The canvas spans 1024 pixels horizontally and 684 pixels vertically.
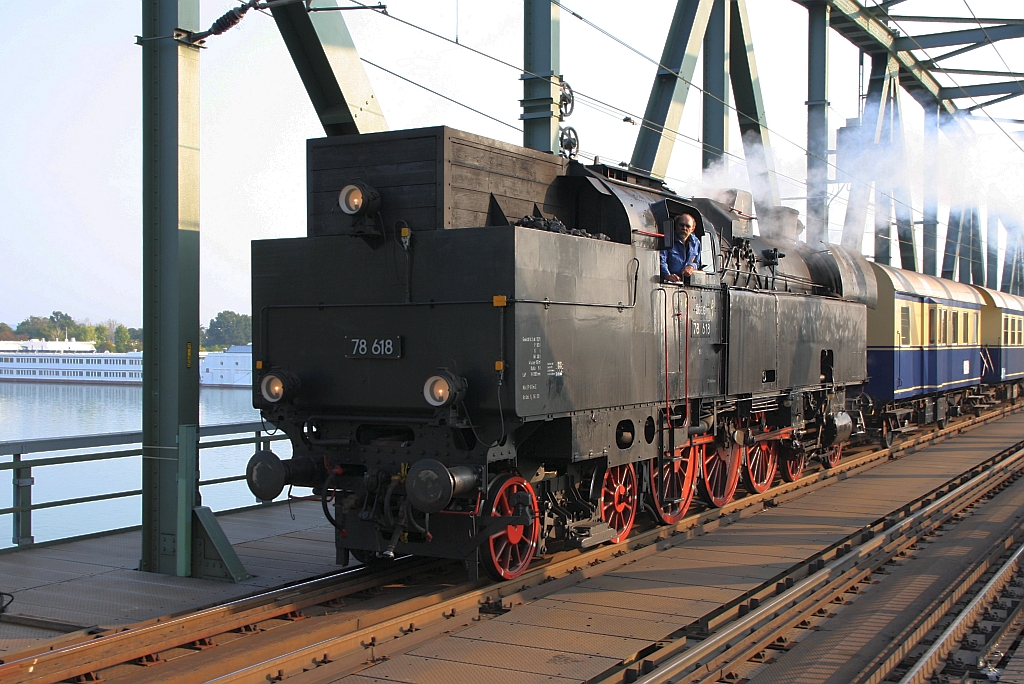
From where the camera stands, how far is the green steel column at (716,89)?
1692 centimetres

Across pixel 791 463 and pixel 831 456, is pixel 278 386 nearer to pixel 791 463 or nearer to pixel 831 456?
pixel 791 463

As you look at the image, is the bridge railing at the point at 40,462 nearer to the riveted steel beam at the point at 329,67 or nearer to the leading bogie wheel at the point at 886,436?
the riveted steel beam at the point at 329,67

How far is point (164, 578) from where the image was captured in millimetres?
7137

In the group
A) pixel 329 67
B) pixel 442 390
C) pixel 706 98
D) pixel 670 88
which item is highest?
pixel 706 98

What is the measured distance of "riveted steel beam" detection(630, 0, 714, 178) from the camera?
1472 cm

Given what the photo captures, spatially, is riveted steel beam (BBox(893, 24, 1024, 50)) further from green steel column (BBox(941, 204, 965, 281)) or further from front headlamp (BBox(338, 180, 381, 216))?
front headlamp (BBox(338, 180, 381, 216))

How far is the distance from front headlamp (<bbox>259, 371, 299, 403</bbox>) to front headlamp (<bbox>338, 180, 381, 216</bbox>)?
1.37 m

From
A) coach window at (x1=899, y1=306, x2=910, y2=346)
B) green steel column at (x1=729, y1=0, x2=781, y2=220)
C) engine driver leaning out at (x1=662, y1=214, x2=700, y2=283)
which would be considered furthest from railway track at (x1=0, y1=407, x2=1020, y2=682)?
green steel column at (x1=729, y1=0, x2=781, y2=220)

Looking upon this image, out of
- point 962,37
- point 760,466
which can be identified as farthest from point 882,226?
point 760,466

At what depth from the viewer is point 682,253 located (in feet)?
28.4

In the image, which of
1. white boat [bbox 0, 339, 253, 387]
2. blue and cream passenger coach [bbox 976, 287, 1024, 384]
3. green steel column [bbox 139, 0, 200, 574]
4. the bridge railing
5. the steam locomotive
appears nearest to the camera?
the steam locomotive

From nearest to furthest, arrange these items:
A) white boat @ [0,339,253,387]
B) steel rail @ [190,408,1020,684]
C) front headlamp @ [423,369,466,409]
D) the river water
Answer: steel rail @ [190,408,1020,684] < front headlamp @ [423,369,466,409] < the river water < white boat @ [0,339,253,387]

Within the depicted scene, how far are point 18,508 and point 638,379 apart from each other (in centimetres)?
528

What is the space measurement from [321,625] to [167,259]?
129 inches
